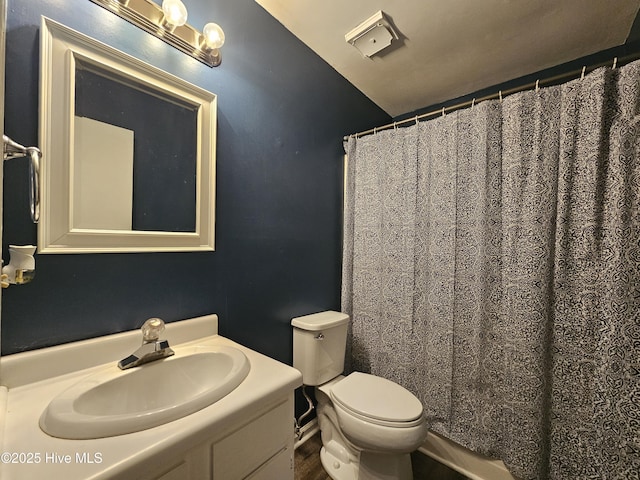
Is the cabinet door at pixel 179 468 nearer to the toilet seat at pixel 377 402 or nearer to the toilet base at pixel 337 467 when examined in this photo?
the toilet seat at pixel 377 402

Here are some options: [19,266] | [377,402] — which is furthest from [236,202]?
[377,402]

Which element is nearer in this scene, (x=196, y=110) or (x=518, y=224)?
(x=196, y=110)

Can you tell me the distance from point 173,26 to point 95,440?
1.31m

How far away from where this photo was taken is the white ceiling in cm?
125

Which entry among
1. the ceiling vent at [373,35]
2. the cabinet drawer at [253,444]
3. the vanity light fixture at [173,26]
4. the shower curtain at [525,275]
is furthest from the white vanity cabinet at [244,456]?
the ceiling vent at [373,35]

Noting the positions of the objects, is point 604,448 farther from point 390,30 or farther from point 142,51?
point 142,51

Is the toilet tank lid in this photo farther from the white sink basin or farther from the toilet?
the white sink basin

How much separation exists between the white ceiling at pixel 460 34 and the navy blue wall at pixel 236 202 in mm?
148

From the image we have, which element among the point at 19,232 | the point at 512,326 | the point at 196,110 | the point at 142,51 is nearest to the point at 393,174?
the point at 512,326

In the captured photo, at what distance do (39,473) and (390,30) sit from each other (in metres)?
1.97

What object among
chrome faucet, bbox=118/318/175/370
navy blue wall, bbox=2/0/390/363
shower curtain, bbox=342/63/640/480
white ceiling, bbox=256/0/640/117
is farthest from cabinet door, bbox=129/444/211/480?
white ceiling, bbox=256/0/640/117

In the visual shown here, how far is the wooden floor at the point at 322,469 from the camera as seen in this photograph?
1.35 metres

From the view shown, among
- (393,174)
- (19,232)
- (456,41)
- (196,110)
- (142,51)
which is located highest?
(456,41)

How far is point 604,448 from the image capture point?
103cm
